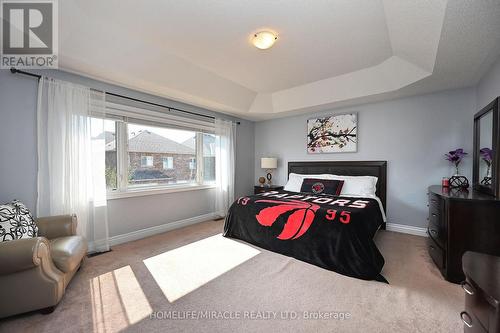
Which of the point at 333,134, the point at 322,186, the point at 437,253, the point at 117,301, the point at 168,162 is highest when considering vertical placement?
the point at 333,134

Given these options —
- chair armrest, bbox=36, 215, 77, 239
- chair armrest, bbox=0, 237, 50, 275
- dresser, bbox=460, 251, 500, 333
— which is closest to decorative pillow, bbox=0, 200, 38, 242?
chair armrest, bbox=36, 215, 77, 239

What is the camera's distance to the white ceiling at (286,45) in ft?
6.05

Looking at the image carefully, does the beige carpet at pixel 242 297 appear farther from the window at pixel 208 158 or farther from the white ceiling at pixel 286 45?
the white ceiling at pixel 286 45

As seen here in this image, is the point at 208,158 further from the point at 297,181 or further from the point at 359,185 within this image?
the point at 359,185

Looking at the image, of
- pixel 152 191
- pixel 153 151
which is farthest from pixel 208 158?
pixel 152 191

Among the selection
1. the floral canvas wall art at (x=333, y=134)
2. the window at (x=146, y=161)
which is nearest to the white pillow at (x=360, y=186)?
the floral canvas wall art at (x=333, y=134)

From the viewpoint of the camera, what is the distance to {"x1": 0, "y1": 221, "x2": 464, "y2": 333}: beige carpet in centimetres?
154

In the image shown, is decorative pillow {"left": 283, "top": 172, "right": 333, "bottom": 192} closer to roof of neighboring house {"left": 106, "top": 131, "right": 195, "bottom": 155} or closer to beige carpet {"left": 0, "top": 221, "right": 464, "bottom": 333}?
beige carpet {"left": 0, "top": 221, "right": 464, "bottom": 333}

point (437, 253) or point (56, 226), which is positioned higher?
point (56, 226)

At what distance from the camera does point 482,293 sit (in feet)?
2.30

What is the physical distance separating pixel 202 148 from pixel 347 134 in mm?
2820

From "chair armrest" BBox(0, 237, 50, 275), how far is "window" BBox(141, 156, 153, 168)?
2.01 metres

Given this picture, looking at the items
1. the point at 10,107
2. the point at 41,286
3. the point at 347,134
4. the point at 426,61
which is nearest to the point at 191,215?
the point at 41,286

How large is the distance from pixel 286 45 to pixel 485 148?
2.58 metres
